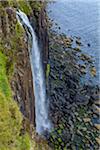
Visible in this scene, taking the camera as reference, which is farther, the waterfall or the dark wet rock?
the dark wet rock

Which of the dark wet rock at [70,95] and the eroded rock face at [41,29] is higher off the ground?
the eroded rock face at [41,29]

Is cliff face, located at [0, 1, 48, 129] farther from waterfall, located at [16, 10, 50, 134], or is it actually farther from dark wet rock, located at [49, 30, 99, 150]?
dark wet rock, located at [49, 30, 99, 150]

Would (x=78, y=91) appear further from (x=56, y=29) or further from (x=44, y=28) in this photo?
(x=56, y=29)

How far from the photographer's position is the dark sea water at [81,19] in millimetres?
24372

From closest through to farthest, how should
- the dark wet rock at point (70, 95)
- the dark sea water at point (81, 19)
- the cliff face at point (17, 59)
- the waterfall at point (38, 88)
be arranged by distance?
the cliff face at point (17, 59), the waterfall at point (38, 88), the dark wet rock at point (70, 95), the dark sea water at point (81, 19)

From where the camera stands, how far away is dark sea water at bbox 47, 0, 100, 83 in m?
24.4

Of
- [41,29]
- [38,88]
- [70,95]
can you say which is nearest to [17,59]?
[38,88]

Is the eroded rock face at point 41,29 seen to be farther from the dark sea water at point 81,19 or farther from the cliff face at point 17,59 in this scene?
the dark sea water at point 81,19

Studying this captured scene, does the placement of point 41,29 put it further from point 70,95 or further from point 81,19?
point 81,19

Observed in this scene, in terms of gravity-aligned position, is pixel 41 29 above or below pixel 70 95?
above

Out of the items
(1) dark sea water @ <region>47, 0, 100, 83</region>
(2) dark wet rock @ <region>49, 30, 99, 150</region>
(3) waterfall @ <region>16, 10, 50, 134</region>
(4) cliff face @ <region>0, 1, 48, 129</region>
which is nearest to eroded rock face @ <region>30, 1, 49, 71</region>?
(3) waterfall @ <region>16, 10, 50, 134</region>

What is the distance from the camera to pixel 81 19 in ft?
86.8

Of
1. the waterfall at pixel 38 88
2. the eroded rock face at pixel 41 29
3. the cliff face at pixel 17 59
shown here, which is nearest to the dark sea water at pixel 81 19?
the eroded rock face at pixel 41 29

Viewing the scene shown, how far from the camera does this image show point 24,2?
44.8 ft
